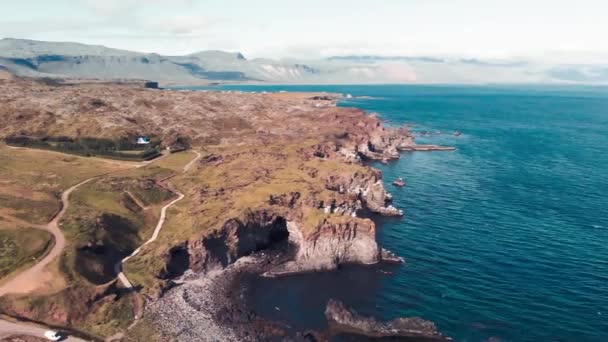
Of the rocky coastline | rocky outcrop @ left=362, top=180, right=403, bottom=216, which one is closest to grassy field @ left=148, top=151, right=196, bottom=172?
the rocky coastline

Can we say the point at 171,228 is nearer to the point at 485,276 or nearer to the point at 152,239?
the point at 152,239

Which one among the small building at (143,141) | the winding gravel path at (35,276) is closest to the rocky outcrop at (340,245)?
the winding gravel path at (35,276)

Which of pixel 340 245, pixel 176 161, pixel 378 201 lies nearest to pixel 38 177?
pixel 176 161

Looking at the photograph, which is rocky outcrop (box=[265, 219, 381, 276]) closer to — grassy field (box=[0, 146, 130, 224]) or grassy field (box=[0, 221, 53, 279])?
grassy field (box=[0, 221, 53, 279])

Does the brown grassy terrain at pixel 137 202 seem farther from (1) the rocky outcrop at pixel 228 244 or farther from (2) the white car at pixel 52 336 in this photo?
(2) the white car at pixel 52 336

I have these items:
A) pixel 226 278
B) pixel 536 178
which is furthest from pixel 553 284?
pixel 536 178
